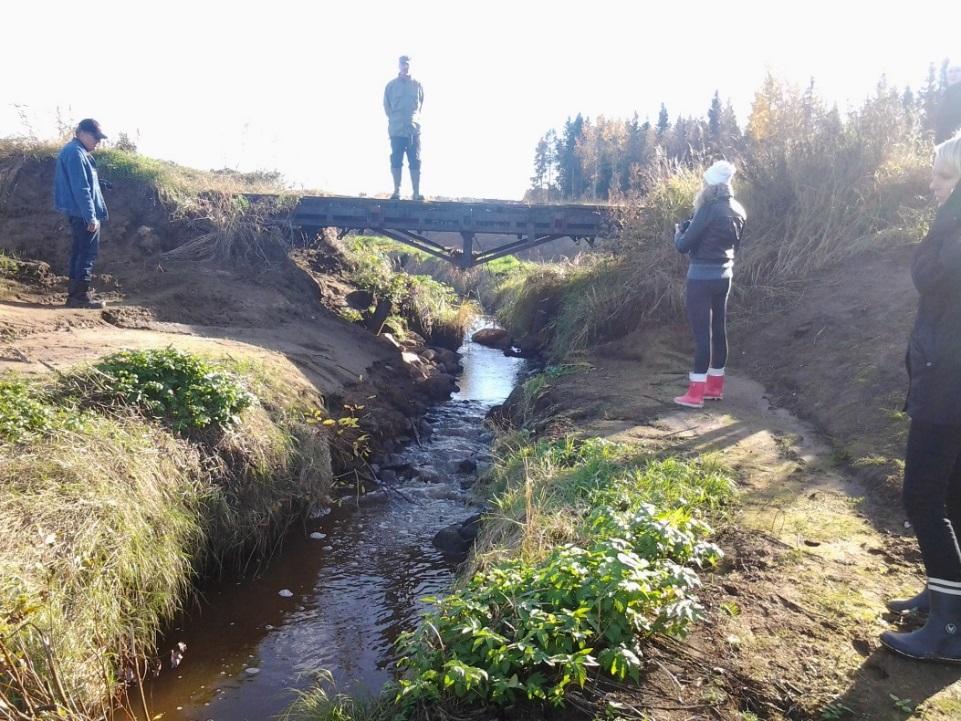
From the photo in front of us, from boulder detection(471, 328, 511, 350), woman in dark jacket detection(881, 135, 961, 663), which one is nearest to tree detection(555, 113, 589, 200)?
boulder detection(471, 328, 511, 350)

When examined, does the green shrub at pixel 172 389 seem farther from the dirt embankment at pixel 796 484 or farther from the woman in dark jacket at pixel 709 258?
the woman in dark jacket at pixel 709 258

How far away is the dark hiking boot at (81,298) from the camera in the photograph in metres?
8.31

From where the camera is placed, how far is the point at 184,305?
930 centimetres

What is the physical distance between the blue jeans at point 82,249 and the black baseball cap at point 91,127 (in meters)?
0.98

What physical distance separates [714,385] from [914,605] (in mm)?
3818

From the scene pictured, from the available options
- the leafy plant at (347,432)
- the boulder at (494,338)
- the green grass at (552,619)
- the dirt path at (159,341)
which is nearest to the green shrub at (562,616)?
the green grass at (552,619)

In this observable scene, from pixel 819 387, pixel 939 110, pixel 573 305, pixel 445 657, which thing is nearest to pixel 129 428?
pixel 445 657

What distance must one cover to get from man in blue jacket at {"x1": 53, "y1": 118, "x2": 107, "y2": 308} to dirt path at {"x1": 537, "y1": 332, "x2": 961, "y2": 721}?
20.4 ft

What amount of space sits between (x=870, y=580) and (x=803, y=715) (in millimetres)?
1148

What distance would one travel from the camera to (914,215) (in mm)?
8898

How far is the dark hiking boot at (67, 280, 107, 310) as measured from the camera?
8.31m

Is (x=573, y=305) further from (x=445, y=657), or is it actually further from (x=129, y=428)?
(x=445, y=657)

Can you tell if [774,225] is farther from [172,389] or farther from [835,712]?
[835,712]

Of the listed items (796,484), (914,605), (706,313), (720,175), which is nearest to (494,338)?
(706,313)
